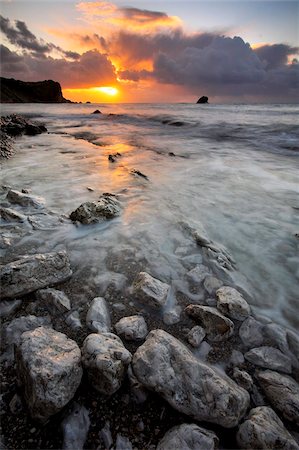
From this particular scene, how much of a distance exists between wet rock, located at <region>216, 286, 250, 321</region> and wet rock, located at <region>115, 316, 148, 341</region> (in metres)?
0.73

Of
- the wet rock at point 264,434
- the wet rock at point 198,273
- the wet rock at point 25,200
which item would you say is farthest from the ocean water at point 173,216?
the wet rock at point 264,434

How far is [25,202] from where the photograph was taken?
4.48 meters

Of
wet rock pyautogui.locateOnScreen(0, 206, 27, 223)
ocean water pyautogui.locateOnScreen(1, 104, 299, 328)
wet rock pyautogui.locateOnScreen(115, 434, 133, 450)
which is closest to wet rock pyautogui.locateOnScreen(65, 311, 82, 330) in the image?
ocean water pyautogui.locateOnScreen(1, 104, 299, 328)

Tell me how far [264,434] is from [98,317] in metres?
1.39

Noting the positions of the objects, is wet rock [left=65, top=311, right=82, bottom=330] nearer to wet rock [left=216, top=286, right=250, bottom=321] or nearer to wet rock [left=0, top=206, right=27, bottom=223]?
wet rock [left=216, top=286, right=250, bottom=321]

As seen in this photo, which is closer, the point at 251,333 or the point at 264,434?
the point at 264,434

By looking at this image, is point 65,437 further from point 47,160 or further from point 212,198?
point 47,160

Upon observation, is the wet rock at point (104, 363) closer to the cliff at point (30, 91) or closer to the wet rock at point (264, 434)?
the wet rock at point (264, 434)

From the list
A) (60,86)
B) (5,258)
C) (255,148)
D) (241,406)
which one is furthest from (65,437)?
(60,86)

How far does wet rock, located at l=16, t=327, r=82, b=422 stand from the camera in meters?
1.56

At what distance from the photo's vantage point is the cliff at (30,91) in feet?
366

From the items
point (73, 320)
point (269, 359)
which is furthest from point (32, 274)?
point (269, 359)

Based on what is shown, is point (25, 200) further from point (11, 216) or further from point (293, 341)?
point (293, 341)

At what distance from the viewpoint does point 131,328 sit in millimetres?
2229
